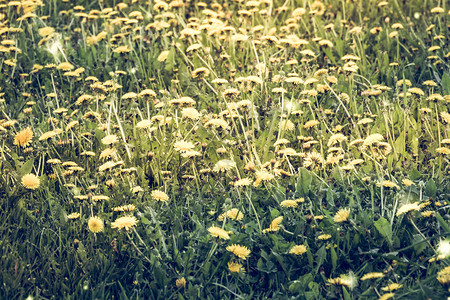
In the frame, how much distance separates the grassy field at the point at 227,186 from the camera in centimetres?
195

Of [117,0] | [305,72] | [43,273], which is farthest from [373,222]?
[117,0]

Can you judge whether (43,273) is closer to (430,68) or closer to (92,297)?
(92,297)

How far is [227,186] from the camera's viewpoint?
2582 millimetres

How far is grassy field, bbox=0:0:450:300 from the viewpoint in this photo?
1.95m

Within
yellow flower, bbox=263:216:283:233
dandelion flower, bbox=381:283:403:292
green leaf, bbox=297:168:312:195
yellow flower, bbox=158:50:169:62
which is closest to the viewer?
dandelion flower, bbox=381:283:403:292

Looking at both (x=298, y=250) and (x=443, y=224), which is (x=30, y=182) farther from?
(x=443, y=224)

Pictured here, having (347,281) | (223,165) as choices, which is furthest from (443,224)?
(223,165)

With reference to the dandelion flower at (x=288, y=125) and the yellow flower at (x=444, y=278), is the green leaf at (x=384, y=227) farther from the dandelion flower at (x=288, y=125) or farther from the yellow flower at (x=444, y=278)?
the dandelion flower at (x=288, y=125)

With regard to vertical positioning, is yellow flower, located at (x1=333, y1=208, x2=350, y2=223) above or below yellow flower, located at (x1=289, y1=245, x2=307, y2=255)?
above

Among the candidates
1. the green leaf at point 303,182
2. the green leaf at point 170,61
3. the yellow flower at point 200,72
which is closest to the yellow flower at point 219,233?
the green leaf at point 303,182

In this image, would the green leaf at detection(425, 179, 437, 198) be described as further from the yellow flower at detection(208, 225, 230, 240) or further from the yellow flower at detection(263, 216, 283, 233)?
the yellow flower at detection(208, 225, 230, 240)

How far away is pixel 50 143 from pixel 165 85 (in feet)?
A: 3.62

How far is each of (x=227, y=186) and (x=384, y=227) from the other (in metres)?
0.84

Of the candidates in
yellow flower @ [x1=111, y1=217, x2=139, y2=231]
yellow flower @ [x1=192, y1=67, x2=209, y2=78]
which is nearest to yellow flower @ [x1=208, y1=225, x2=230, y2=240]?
yellow flower @ [x1=111, y1=217, x2=139, y2=231]
